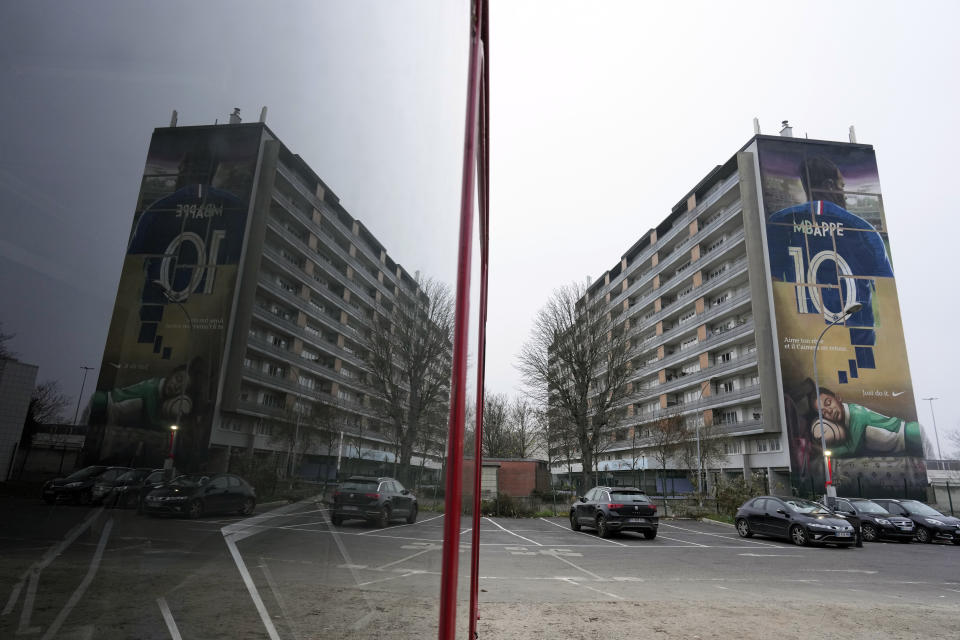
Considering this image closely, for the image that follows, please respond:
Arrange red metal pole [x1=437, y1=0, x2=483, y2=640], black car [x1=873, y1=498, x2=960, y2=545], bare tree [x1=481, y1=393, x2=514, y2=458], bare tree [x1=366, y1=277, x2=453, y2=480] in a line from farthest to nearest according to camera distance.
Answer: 1. bare tree [x1=481, y1=393, x2=514, y2=458]
2. black car [x1=873, y1=498, x2=960, y2=545]
3. red metal pole [x1=437, y1=0, x2=483, y2=640]
4. bare tree [x1=366, y1=277, x2=453, y2=480]

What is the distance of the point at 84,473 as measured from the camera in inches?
18.2

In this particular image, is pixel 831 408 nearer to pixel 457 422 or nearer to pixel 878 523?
pixel 878 523

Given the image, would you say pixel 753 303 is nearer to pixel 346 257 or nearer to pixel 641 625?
pixel 641 625

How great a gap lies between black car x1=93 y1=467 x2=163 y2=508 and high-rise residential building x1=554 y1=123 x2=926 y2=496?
26.1 meters

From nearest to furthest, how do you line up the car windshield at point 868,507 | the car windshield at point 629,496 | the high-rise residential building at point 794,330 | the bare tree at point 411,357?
the bare tree at point 411,357
the car windshield at point 629,496
the car windshield at point 868,507
the high-rise residential building at point 794,330

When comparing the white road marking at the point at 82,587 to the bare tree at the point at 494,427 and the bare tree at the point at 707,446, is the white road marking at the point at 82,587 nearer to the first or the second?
the bare tree at the point at 494,427

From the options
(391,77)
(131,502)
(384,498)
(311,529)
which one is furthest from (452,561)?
(391,77)

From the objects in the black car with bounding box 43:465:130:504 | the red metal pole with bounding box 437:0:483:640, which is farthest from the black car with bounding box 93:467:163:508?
the red metal pole with bounding box 437:0:483:640

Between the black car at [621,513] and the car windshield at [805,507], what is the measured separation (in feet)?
11.0

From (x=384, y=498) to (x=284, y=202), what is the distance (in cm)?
48

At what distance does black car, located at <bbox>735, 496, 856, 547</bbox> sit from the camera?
12.4m

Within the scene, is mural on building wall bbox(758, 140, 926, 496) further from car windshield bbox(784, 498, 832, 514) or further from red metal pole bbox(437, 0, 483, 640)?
red metal pole bbox(437, 0, 483, 640)

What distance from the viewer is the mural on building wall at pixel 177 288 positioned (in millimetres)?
417

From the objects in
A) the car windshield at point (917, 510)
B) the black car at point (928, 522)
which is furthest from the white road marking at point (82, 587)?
the car windshield at point (917, 510)
